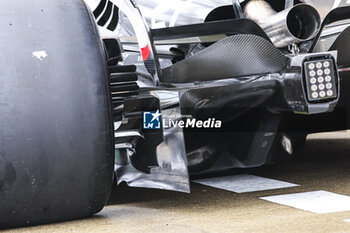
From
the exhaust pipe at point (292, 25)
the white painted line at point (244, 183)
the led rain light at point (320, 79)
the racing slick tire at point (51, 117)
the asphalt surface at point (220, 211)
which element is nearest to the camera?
the racing slick tire at point (51, 117)

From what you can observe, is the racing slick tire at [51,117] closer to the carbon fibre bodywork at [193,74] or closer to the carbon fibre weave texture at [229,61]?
the carbon fibre bodywork at [193,74]

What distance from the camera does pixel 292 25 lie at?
3.30 meters

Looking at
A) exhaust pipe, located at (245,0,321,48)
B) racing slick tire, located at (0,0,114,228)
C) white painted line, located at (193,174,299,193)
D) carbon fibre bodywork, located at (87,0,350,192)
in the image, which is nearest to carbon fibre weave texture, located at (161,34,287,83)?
carbon fibre bodywork, located at (87,0,350,192)

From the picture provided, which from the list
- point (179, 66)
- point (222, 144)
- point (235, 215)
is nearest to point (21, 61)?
point (179, 66)

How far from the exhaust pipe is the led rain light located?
0.22 m

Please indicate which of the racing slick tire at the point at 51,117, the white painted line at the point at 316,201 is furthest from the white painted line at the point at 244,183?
the racing slick tire at the point at 51,117

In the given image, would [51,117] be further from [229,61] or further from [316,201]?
[316,201]

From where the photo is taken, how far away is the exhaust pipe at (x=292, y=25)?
3242mm

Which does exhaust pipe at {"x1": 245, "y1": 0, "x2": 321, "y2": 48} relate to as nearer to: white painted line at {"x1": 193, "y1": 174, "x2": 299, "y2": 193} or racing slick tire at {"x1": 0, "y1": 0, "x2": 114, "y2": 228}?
white painted line at {"x1": 193, "y1": 174, "x2": 299, "y2": 193}

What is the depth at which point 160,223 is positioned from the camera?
2816mm

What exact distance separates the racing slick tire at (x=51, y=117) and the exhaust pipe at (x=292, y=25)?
901mm

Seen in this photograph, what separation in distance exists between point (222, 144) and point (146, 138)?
68 cm

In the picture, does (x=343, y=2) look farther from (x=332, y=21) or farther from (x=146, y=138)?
(x=146, y=138)

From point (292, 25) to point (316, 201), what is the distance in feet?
2.55
